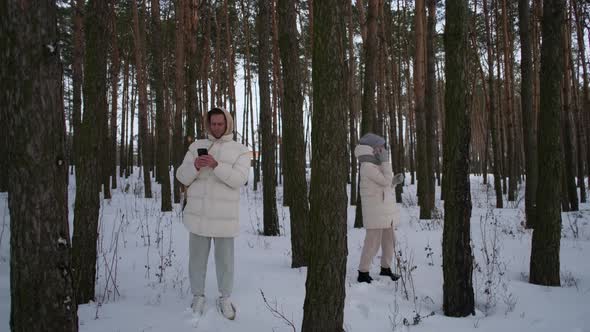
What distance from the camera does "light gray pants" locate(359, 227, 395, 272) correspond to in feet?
14.2

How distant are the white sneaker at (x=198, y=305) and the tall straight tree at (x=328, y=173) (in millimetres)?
1168

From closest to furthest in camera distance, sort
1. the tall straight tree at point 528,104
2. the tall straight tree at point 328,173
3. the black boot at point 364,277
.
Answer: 1. the tall straight tree at point 328,173
2. the black boot at point 364,277
3. the tall straight tree at point 528,104

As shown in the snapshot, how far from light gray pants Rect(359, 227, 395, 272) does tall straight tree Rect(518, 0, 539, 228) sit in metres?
5.06

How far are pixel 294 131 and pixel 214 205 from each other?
6.39 feet

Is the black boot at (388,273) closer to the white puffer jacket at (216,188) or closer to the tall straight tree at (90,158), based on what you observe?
the white puffer jacket at (216,188)

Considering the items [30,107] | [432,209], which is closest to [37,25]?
[30,107]

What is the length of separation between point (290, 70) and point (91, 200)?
2770 millimetres

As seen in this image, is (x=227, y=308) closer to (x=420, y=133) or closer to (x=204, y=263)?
(x=204, y=263)

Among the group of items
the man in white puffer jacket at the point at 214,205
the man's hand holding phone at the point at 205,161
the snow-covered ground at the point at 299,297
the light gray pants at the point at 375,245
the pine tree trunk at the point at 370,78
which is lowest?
the snow-covered ground at the point at 299,297

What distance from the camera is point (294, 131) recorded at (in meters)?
5.02

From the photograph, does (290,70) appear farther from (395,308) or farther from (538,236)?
(538,236)

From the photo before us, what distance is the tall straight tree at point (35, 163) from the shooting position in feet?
6.48

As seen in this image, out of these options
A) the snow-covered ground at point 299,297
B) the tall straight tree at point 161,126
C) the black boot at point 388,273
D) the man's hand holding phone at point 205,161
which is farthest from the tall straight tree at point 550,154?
the tall straight tree at point 161,126

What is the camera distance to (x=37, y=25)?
199 cm
